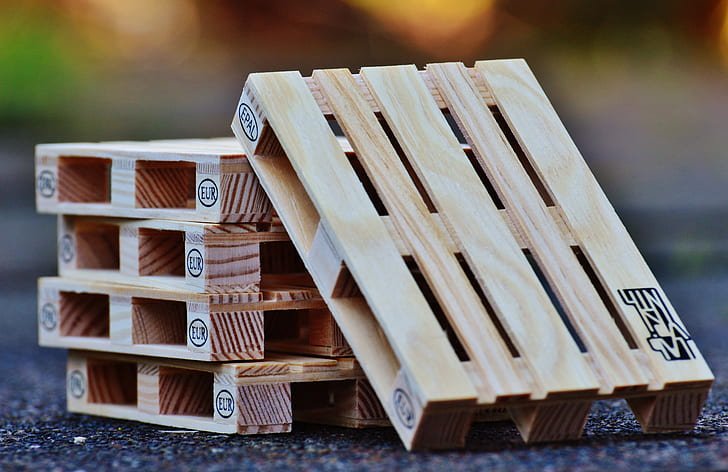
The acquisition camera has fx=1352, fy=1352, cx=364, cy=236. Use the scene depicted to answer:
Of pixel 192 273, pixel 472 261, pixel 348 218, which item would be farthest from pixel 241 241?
pixel 472 261

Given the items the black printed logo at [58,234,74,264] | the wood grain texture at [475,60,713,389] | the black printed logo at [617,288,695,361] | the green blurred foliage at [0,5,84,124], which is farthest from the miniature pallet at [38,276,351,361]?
the green blurred foliage at [0,5,84,124]

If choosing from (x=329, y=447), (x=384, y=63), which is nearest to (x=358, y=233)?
(x=329, y=447)

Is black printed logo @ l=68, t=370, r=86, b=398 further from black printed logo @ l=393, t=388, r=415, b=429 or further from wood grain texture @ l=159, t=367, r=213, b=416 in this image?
black printed logo @ l=393, t=388, r=415, b=429

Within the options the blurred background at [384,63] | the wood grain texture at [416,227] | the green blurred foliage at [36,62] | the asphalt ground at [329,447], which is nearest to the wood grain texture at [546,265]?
the wood grain texture at [416,227]

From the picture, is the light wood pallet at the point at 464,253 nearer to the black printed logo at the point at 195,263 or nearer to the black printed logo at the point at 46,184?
the black printed logo at the point at 195,263

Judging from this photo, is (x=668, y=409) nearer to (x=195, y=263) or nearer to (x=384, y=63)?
(x=195, y=263)

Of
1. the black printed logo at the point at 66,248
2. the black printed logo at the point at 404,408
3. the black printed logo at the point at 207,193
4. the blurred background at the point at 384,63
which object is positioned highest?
→ the blurred background at the point at 384,63

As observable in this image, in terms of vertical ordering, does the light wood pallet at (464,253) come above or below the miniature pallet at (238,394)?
above
